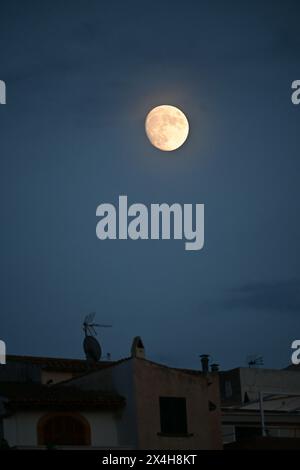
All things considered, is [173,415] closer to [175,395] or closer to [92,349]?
[175,395]

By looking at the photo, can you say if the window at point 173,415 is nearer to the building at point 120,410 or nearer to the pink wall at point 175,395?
the building at point 120,410

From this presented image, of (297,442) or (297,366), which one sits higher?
(297,366)

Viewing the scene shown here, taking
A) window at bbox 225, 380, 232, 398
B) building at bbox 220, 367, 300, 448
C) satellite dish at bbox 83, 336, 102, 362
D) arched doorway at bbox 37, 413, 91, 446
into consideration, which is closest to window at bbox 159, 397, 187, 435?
building at bbox 220, 367, 300, 448

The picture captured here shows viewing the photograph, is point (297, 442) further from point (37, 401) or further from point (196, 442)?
point (37, 401)

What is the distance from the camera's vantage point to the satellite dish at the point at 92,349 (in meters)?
48.3

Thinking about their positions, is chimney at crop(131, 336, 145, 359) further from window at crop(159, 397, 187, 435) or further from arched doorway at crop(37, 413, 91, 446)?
arched doorway at crop(37, 413, 91, 446)

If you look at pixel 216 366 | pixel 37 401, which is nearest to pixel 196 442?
pixel 37 401

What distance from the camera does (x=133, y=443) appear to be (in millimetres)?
37000

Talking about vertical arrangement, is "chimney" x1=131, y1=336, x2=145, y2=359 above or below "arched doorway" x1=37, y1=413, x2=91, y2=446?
above

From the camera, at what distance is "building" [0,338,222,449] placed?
1406 inches

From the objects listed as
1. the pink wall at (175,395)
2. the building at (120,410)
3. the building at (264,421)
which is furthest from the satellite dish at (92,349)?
the pink wall at (175,395)

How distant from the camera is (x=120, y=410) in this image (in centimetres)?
3791

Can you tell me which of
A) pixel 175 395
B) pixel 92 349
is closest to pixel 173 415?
pixel 175 395
